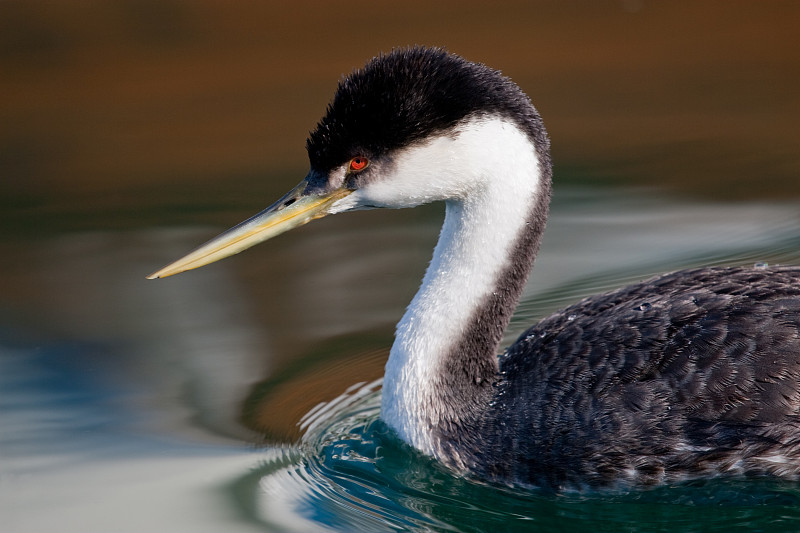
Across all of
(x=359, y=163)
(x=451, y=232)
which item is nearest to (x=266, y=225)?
(x=359, y=163)

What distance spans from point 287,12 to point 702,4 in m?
3.99

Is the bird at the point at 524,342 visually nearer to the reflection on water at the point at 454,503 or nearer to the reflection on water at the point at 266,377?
the reflection on water at the point at 454,503

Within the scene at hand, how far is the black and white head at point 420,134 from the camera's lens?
16.8ft

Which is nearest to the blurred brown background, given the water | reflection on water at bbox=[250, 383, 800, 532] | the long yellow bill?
the water

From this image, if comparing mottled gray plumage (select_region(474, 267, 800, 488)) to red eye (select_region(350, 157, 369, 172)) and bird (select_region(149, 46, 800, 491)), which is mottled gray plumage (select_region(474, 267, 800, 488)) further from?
red eye (select_region(350, 157, 369, 172))

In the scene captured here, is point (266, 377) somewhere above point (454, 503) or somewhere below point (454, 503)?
above

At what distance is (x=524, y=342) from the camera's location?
18.6 ft

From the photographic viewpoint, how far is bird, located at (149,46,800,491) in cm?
510

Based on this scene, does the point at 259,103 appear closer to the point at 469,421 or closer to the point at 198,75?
the point at 198,75

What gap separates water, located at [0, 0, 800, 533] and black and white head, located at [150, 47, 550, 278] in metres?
1.26

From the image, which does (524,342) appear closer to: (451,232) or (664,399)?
(451,232)

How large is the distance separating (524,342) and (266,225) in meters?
1.31

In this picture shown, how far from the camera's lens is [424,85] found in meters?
5.11

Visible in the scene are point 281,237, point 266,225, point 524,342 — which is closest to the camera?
point 266,225
